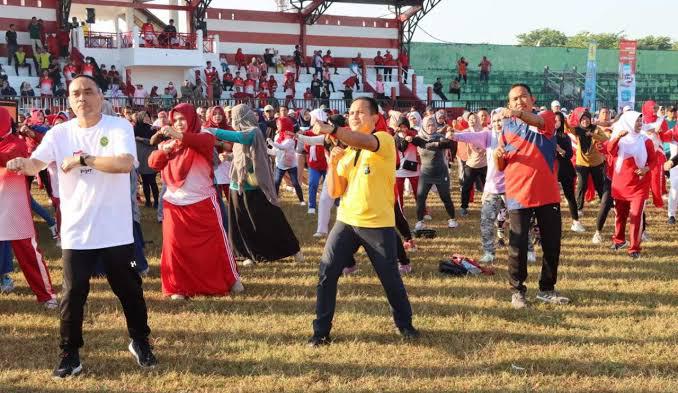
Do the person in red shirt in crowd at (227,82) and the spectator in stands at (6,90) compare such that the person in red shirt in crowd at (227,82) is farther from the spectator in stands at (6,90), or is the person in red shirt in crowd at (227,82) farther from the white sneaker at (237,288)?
the white sneaker at (237,288)

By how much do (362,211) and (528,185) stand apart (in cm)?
174

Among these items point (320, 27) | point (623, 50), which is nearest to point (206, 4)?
point (320, 27)

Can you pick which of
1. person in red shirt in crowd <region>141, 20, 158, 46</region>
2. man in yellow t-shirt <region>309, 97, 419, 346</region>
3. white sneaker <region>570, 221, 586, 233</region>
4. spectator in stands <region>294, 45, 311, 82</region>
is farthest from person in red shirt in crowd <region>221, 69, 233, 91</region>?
man in yellow t-shirt <region>309, 97, 419, 346</region>

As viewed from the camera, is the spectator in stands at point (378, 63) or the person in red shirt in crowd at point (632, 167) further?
the spectator in stands at point (378, 63)

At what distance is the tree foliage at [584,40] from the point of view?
89.1 m

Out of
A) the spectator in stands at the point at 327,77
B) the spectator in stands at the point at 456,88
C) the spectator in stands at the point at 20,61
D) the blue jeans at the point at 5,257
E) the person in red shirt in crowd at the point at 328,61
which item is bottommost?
the blue jeans at the point at 5,257

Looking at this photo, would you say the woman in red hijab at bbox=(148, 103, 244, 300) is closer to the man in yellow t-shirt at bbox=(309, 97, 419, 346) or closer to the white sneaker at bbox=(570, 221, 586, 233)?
the man in yellow t-shirt at bbox=(309, 97, 419, 346)

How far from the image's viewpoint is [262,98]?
25.4 meters

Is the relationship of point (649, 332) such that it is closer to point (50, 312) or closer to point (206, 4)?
point (50, 312)

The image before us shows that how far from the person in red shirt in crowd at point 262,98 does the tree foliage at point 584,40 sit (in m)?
66.5

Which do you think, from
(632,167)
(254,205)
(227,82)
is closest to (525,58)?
(227,82)

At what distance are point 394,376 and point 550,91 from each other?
115 feet

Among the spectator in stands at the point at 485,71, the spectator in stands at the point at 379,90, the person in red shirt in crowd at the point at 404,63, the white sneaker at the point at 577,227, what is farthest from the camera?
the spectator in stands at the point at 485,71

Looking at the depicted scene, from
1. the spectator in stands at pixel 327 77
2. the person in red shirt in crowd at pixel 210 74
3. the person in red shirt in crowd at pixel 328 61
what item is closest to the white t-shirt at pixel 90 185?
the person in red shirt in crowd at pixel 210 74
